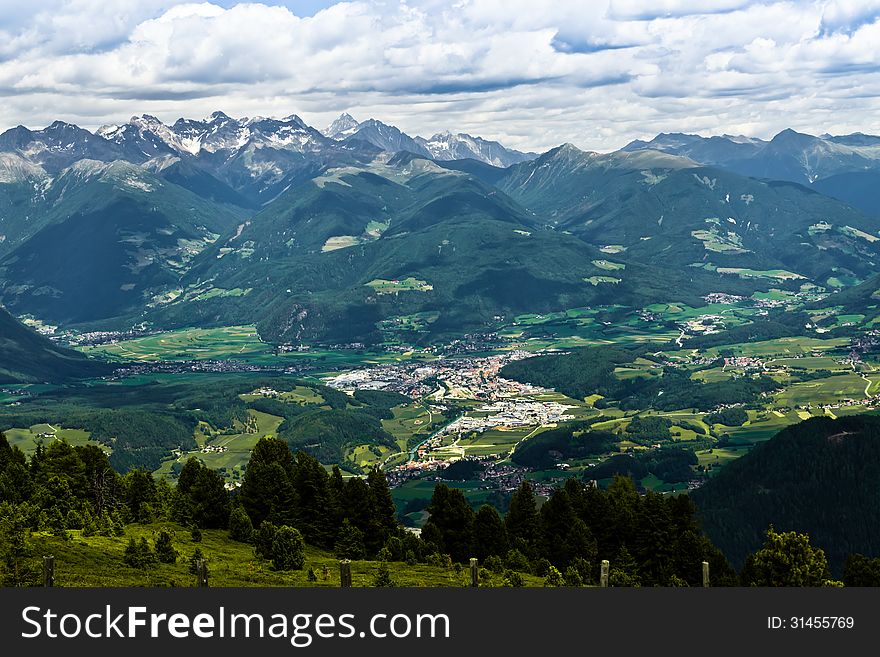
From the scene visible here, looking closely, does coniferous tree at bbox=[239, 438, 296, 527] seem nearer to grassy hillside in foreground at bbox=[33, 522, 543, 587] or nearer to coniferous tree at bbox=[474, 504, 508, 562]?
grassy hillside in foreground at bbox=[33, 522, 543, 587]

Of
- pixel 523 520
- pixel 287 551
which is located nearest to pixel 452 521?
pixel 523 520

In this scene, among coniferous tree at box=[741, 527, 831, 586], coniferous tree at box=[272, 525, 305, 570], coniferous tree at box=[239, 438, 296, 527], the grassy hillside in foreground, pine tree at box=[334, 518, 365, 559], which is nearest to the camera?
the grassy hillside in foreground

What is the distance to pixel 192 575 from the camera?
6525 centimetres

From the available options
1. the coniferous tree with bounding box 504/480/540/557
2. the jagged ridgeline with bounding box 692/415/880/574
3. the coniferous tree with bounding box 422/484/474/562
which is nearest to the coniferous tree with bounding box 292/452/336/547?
the coniferous tree with bounding box 422/484/474/562

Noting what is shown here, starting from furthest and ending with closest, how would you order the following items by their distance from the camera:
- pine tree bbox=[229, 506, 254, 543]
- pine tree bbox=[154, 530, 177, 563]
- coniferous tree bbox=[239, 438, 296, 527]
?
1. coniferous tree bbox=[239, 438, 296, 527]
2. pine tree bbox=[229, 506, 254, 543]
3. pine tree bbox=[154, 530, 177, 563]

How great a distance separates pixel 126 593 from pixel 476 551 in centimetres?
6769

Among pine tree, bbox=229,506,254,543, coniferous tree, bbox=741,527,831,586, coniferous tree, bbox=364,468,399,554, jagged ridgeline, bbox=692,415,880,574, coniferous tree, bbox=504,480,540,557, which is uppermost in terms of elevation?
pine tree, bbox=229,506,254,543

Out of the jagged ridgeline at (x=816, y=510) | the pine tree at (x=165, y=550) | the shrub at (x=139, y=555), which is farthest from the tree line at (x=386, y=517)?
the jagged ridgeline at (x=816, y=510)

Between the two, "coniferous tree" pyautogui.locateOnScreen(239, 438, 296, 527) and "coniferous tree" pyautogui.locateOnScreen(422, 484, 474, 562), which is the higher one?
"coniferous tree" pyautogui.locateOnScreen(239, 438, 296, 527)

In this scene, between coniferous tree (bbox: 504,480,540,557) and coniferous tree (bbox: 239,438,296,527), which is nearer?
coniferous tree (bbox: 239,438,296,527)

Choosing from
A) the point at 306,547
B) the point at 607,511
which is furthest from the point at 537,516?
the point at 306,547

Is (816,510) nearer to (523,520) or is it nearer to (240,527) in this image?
(523,520)

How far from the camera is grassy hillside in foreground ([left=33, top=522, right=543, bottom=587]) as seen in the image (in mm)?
61375

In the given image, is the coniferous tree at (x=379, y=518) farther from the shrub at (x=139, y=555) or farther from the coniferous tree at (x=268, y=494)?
the shrub at (x=139, y=555)
